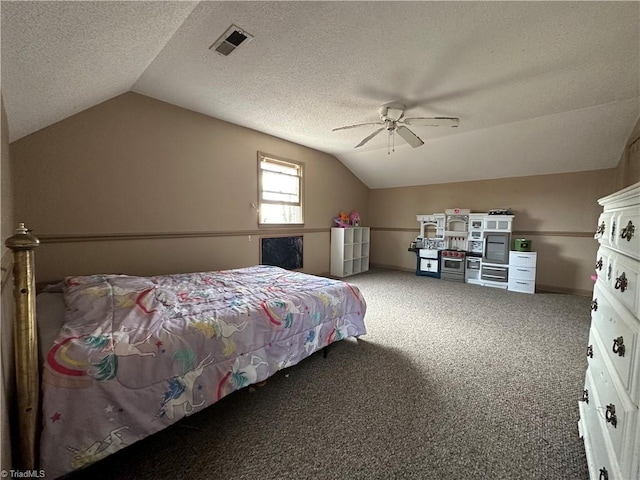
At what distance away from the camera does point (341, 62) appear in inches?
84.7

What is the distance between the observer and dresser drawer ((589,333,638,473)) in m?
0.77

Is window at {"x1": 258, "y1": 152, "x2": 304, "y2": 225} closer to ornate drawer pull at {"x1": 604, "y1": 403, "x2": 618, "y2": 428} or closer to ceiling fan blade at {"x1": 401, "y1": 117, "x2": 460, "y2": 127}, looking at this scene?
ceiling fan blade at {"x1": 401, "y1": 117, "x2": 460, "y2": 127}

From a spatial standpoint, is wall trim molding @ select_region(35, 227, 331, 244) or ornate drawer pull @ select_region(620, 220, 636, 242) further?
wall trim molding @ select_region(35, 227, 331, 244)

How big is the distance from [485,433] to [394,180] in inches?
203

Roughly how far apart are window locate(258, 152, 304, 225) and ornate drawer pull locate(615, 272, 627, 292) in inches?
148

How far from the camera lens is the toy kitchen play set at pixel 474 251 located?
436cm

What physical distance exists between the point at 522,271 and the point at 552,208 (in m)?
1.25

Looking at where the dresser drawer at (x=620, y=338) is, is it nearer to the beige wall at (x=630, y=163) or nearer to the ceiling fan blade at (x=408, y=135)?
the ceiling fan blade at (x=408, y=135)

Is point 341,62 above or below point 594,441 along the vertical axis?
above

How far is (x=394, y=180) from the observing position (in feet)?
19.3

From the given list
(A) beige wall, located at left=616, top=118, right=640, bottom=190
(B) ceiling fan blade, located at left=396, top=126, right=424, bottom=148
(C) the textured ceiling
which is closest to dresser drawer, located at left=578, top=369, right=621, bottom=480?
(C) the textured ceiling

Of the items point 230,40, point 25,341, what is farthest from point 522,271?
point 25,341

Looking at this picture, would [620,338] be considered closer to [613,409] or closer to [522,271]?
[613,409]

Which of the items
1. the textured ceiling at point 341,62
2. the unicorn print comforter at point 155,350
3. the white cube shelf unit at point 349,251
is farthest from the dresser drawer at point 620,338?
the white cube shelf unit at point 349,251
